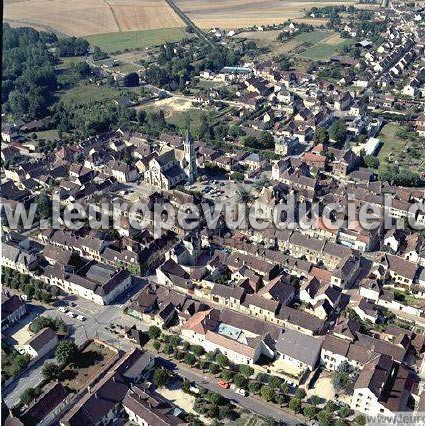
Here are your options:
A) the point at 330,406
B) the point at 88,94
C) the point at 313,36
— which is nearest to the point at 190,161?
the point at 330,406

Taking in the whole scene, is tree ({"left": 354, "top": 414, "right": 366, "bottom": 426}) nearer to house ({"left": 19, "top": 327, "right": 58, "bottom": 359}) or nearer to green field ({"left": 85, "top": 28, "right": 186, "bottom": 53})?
house ({"left": 19, "top": 327, "right": 58, "bottom": 359})

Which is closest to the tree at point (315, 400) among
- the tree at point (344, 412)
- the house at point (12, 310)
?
the tree at point (344, 412)

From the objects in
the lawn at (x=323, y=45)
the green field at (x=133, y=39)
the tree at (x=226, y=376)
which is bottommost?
the tree at (x=226, y=376)

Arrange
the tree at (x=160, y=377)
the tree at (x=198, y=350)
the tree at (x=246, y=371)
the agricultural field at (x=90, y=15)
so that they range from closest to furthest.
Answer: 1. the tree at (x=160, y=377)
2. the tree at (x=246, y=371)
3. the tree at (x=198, y=350)
4. the agricultural field at (x=90, y=15)

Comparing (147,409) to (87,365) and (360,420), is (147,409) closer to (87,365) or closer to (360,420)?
(87,365)

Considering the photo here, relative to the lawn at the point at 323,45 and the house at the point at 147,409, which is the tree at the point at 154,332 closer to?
the house at the point at 147,409

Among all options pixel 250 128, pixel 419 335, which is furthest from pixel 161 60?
pixel 419 335
